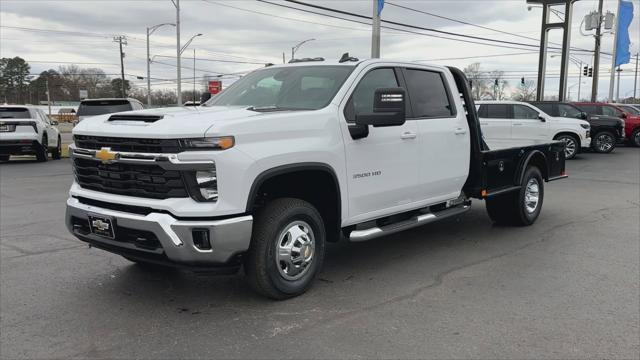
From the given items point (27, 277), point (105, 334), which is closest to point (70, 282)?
point (27, 277)

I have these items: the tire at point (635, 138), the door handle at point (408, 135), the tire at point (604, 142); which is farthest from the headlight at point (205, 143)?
the tire at point (635, 138)

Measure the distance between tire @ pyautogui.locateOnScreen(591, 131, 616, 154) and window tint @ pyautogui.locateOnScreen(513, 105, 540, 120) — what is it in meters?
5.29

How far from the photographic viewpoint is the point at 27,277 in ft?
17.2

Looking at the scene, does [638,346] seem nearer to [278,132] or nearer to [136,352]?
[278,132]

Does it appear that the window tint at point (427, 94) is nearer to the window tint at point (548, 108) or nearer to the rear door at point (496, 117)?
the rear door at point (496, 117)

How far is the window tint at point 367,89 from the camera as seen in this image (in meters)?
5.01

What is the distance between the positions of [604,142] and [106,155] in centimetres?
2084

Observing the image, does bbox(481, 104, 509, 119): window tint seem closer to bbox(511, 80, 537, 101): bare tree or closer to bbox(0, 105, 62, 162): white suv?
bbox(0, 105, 62, 162): white suv

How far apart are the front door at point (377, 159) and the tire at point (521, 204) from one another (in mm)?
2252

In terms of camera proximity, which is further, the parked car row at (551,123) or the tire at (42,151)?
the parked car row at (551,123)

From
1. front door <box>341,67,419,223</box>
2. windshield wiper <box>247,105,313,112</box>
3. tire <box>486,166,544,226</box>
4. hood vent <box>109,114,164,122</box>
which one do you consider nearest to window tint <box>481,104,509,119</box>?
tire <box>486,166,544,226</box>

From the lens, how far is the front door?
16.1 feet

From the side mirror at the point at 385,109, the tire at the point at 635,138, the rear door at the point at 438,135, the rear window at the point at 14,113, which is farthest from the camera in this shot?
the tire at the point at 635,138

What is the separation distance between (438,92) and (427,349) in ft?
11.2
